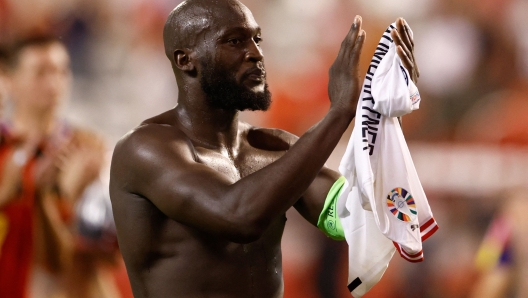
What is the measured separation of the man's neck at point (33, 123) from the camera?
9.04 feet

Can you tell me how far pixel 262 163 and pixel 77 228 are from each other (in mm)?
1407

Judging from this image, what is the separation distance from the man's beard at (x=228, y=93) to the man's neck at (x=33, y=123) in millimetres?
1415

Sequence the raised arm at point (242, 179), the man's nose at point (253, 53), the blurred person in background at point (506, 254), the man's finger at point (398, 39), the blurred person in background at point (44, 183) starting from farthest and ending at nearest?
the blurred person in background at point (506, 254)
the blurred person in background at point (44, 183)
the man's nose at point (253, 53)
the man's finger at point (398, 39)
the raised arm at point (242, 179)

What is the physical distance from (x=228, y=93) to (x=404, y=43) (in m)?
0.45

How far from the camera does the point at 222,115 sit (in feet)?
5.44

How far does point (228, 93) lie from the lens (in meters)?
1.57

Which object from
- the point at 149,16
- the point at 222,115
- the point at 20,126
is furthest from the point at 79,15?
the point at 222,115

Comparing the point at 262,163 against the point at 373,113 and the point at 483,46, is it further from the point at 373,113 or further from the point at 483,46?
the point at 483,46

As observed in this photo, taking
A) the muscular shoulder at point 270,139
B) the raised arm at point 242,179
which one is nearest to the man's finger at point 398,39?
the raised arm at point 242,179

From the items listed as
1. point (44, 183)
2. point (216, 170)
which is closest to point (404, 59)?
point (216, 170)

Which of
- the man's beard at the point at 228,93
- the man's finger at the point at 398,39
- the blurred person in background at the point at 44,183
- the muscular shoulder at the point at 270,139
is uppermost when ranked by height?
the man's finger at the point at 398,39

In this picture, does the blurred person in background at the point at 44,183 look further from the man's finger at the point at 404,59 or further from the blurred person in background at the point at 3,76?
the man's finger at the point at 404,59

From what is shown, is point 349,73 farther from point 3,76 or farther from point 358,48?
point 3,76

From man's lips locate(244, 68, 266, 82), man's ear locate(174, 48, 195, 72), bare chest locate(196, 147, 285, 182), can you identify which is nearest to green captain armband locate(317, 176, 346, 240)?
bare chest locate(196, 147, 285, 182)
